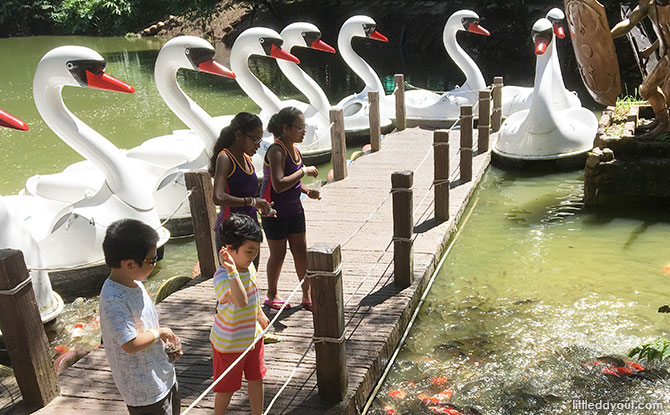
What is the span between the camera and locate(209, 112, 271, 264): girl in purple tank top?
3947 millimetres

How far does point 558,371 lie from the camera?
4.39 metres

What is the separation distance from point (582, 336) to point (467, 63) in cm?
741

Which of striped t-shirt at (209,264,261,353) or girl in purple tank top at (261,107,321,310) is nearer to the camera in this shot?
striped t-shirt at (209,264,261,353)

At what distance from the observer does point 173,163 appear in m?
8.08

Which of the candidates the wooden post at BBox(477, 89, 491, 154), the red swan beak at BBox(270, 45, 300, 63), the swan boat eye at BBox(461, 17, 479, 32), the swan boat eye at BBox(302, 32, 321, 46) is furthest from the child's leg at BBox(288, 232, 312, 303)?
the swan boat eye at BBox(461, 17, 479, 32)

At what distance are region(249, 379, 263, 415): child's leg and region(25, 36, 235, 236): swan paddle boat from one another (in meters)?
4.10

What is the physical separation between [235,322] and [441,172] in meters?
3.69

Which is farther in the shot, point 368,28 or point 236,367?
point 368,28

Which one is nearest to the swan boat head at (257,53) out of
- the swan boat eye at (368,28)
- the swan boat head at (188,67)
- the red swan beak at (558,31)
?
the swan boat head at (188,67)

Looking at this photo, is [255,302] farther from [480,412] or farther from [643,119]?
[643,119]

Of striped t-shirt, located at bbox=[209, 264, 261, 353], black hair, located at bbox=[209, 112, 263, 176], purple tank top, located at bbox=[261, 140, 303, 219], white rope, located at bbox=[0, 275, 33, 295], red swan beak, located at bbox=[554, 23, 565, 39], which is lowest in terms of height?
striped t-shirt, located at bbox=[209, 264, 261, 353]

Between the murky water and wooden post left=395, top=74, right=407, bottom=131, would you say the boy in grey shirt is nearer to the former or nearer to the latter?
the murky water

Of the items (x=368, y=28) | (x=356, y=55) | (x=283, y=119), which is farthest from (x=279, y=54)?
(x=283, y=119)

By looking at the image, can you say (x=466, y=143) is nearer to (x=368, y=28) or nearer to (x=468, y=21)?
(x=368, y=28)
